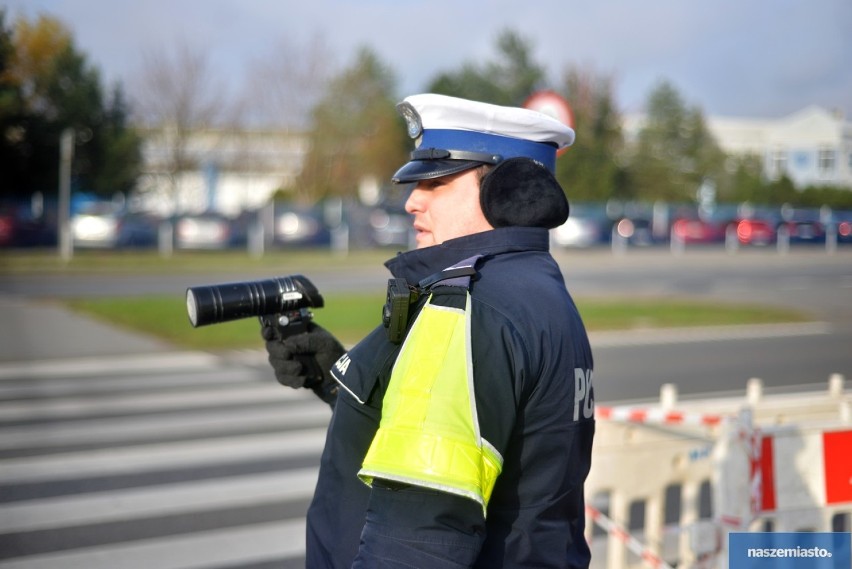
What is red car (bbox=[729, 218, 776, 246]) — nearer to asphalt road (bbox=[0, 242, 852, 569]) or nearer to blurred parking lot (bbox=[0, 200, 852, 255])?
blurred parking lot (bbox=[0, 200, 852, 255])

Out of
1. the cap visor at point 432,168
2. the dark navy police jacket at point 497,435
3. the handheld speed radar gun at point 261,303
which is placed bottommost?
the dark navy police jacket at point 497,435

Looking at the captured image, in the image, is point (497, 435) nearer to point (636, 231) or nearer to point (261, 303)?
point (261, 303)

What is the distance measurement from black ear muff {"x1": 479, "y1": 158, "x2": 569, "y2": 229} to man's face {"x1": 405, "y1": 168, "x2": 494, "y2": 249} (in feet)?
0.10

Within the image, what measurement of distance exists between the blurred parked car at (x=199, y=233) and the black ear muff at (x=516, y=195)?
31.0m

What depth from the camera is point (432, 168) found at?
1932 mm

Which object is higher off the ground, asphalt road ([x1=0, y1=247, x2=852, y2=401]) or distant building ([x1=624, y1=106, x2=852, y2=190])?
distant building ([x1=624, y1=106, x2=852, y2=190])

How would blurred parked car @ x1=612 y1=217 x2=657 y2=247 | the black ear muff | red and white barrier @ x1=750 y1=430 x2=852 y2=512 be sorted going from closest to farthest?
the black ear muff → red and white barrier @ x1=750 y1=430 x2=852 y2=512 → blurred parked car @ x1=612 y1=217 x2=657 y2=247

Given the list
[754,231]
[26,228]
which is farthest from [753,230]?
[26,228]

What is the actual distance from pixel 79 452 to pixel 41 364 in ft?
13.5

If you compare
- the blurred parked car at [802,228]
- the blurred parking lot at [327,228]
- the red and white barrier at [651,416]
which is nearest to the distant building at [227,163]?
the blurred parked car at [802,228]

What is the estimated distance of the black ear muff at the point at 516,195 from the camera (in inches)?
74.3

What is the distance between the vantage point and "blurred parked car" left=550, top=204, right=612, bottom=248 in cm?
3612

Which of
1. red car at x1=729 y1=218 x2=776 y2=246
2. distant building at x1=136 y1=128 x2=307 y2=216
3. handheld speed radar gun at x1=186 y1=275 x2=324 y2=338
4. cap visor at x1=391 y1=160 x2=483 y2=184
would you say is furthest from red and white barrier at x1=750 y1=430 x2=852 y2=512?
distant building at x1=136 y1=128 x2=307 y2=216

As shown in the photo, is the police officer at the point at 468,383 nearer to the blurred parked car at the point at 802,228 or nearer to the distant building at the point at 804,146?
the distant building at the point at 804,146
